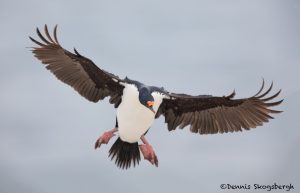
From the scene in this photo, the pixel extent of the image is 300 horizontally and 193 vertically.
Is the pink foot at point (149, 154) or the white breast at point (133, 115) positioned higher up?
the white breast at point (133, 115)

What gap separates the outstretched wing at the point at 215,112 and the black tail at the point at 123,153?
3.78 ft

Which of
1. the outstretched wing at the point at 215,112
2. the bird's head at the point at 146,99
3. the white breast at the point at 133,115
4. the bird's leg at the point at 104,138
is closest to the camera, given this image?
the bird's head at the point at 146,99

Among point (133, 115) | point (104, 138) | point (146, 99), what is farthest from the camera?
Answer: point (104, 138)

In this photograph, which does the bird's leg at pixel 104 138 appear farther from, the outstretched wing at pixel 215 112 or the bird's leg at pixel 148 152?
the outstretched wing at pixel 215 112

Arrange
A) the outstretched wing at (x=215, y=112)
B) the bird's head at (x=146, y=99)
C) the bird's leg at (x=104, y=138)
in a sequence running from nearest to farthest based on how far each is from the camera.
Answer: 1. the bird's head at (x=146, y=99)
2. the bird's leg at (x=104, y=138)
3. the outstretched wing at (x=215, y=112)

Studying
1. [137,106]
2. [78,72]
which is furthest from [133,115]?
[78,72]

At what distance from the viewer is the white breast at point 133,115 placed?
503 inches

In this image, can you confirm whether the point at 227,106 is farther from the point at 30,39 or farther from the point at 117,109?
the point at 30,39

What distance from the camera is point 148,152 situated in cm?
1327

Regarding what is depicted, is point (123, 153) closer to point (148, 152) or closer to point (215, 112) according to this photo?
point (148, 152)

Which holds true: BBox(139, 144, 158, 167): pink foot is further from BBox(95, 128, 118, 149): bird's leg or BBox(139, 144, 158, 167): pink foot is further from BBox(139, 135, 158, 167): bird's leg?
BBox(95, 128, 118, 149): bird's leg

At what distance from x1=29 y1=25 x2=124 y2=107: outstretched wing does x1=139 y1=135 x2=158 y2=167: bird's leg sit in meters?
1.16

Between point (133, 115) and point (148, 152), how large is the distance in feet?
3.32

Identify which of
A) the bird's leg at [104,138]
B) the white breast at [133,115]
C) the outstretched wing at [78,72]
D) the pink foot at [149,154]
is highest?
the outstretched wing at [78,72]
